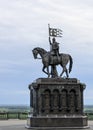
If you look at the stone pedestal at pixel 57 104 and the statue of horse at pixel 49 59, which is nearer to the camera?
the stone pedestal at pixel 57 104

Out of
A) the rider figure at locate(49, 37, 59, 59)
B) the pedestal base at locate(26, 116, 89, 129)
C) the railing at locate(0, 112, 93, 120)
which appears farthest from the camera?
the railing at locate(0, 112, 93, 120)

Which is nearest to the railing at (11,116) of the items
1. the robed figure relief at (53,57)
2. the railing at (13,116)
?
the railing at (13,116)

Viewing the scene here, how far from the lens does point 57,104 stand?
119ft

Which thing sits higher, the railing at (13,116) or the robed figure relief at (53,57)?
the robed figure relief at (53,57)

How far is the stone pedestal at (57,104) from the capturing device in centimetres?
3572

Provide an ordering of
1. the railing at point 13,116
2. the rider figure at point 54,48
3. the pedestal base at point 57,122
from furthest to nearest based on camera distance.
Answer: the railing at point 13,116 < the rider figure at point 54,48 < the pedestal base at point 57,122

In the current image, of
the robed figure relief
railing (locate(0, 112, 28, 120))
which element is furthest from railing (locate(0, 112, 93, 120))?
the robed figure relief

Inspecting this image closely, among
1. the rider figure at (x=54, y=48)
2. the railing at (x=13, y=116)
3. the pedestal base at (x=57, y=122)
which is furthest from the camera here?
the railing at (x=13, y=116)

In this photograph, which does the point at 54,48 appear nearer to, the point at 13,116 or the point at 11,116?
the point at 13,116

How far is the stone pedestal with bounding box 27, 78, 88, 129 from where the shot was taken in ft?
117

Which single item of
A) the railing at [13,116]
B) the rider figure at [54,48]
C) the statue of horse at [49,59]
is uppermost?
the rider figure at [54,48]

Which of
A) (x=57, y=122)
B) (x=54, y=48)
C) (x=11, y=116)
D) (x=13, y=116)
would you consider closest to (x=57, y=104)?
(x=57, y=122)

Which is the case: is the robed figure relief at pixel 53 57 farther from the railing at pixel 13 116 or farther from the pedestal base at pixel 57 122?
the railing at pixel 13 116

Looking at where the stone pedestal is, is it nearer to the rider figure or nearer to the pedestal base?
the pedestal base
